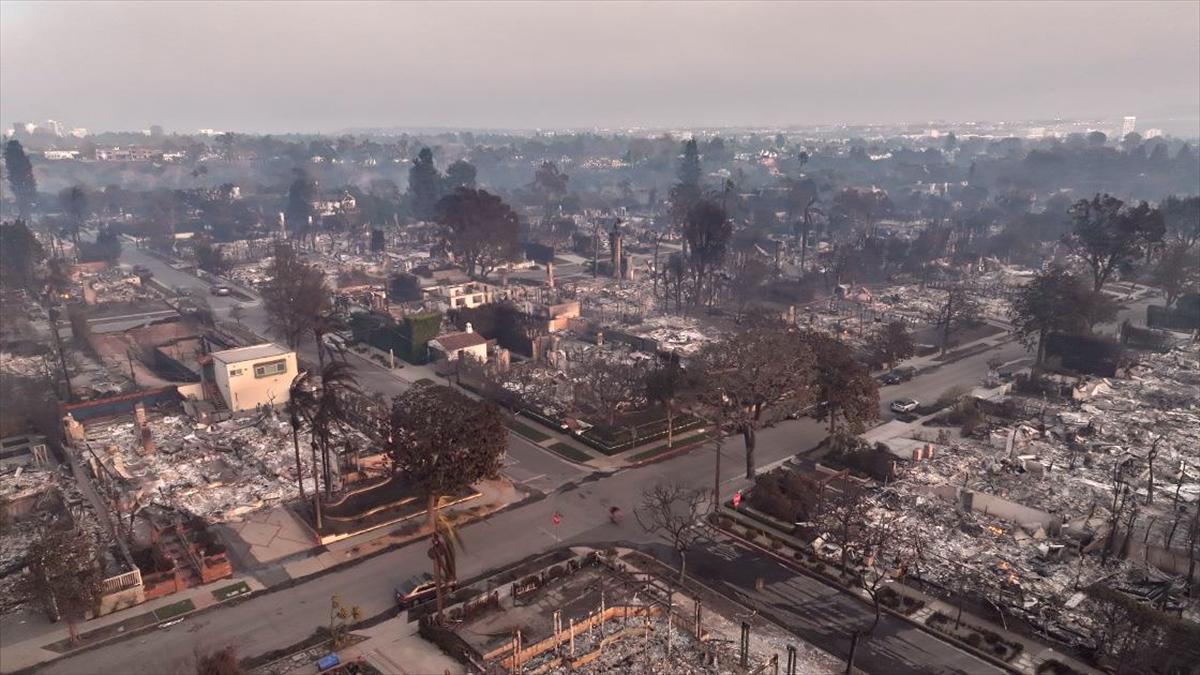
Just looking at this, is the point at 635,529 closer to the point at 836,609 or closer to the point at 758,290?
the point at 836,609

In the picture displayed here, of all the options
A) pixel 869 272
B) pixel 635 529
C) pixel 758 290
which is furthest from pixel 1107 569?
pixel 869 272

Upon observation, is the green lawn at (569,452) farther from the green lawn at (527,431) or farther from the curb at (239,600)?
the curb at (239,600)

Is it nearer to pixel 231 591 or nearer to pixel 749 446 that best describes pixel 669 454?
pixel 749 446

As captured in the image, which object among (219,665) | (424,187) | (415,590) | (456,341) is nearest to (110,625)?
(219,665)

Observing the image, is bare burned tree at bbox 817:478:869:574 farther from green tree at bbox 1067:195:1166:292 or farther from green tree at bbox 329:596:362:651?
green tree at bbox 1067:195:1166:292

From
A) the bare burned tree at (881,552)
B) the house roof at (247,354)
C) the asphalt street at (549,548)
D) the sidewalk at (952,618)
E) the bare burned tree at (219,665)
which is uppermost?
the house roof at (247,354)

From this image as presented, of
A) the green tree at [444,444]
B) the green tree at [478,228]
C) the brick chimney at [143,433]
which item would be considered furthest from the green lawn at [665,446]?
the green tree at [478,228]

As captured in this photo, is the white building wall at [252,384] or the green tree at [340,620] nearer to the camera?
the green tree at [340,620]

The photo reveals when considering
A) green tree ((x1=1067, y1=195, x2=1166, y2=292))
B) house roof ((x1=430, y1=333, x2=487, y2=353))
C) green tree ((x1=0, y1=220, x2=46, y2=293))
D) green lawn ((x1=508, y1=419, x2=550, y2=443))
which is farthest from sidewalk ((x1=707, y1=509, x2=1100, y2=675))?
green tree ((x1=0, y1=220, x2=46, y2=293))
